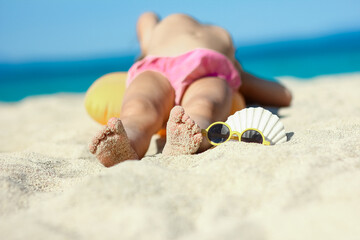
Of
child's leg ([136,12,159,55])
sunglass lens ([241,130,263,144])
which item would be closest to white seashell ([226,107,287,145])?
sunglass lens ([241,130,263,144])

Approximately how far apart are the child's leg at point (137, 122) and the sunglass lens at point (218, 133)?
11.5 inches

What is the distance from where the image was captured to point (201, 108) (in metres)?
1.68

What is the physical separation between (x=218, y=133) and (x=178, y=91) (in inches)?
23.3

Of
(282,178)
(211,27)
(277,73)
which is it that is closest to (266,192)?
(282,178)

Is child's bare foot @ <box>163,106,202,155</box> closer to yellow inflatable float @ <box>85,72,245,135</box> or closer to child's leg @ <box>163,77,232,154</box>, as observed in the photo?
child's leg @ <box>163,77,232,154</box>

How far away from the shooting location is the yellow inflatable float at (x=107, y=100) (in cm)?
235

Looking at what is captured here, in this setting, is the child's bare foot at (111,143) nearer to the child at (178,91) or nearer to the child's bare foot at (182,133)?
the child at (178,91)

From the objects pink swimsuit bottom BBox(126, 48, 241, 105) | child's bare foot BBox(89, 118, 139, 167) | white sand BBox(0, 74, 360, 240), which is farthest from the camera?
pink swimsuit bottom BBox(126, 48, 241, 105)

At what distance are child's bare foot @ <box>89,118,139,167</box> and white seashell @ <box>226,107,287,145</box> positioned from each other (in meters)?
0.47

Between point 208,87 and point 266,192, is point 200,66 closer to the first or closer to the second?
point 208,87

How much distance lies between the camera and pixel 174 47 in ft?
7.36

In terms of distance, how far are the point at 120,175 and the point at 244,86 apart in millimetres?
1793

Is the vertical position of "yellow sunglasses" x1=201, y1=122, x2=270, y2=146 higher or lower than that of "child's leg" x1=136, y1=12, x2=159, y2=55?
lower

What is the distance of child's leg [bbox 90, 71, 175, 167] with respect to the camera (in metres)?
1.37
